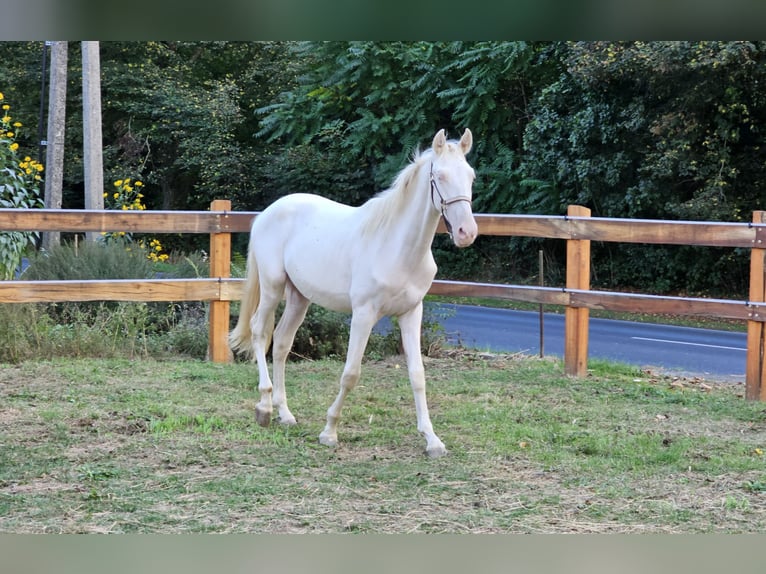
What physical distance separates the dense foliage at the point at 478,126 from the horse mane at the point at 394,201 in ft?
29.5

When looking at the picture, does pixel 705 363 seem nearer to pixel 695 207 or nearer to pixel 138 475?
pixel 695 207

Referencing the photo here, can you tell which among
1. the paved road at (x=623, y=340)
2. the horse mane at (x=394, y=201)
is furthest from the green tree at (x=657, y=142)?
the horse mane at (x=394, y=201)

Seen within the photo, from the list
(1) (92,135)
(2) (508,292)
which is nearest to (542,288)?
(2) (508,292)

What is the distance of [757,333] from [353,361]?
10.9 feet

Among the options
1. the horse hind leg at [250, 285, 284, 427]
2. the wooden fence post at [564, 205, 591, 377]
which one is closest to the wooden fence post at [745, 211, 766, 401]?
the wooden fence post at [564, 205, 591, 377]

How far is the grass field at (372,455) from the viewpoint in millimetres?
3516

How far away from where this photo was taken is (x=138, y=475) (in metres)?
4.05

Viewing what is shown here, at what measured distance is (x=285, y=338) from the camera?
18.0 ft

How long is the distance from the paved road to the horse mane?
3.47 meters

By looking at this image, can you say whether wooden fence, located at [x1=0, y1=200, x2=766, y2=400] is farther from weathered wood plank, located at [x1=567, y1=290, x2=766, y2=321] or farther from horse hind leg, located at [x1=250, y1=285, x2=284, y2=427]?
horse hind leg, located at [x1=250, y1=285, x2=284, y2=427]

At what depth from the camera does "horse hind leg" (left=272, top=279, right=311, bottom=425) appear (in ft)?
17.7

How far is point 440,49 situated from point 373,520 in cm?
1671

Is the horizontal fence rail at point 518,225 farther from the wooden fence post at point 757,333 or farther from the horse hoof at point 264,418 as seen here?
the horse hoof at point 264,418

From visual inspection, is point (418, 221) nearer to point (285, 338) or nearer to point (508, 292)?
point (285, 338)
